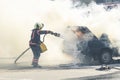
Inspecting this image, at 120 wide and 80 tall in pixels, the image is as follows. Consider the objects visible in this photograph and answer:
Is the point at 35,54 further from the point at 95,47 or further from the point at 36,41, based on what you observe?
the point at 95,47

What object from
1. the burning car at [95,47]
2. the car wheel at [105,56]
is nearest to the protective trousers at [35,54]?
the burning car at [95,47]

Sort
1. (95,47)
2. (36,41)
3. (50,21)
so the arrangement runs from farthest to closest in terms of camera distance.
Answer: (50,21) → (95,47) → (36,41)

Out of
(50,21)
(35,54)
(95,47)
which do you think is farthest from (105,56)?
(50,21)

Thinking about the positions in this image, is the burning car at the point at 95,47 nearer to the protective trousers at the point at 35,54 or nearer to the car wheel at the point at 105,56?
the car wheel at the point at 105,56

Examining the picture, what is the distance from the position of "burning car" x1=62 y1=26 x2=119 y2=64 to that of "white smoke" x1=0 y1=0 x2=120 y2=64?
394 millimetres

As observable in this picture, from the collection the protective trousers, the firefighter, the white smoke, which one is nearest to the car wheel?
the white smoke

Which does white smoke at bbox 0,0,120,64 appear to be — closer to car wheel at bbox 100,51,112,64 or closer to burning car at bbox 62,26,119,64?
burning car at bbox 62,26,119,64

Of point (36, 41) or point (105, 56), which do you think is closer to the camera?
point (36, 41)

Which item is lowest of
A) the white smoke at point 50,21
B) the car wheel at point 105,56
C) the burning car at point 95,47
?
the car wheel at point 105,56

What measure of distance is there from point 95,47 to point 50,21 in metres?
3.91

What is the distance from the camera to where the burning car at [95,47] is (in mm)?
23688

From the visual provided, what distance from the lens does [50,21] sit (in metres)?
27.0

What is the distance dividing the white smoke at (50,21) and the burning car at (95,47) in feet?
1.29

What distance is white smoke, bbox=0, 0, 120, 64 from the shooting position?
25.0m
